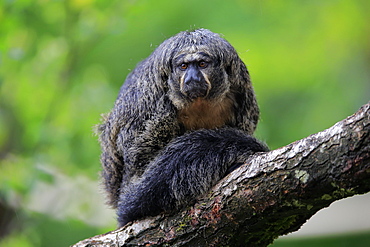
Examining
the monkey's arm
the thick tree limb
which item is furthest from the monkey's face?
the thick tree limb

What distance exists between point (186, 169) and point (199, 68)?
3.84 ft

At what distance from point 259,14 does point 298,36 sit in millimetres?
1127

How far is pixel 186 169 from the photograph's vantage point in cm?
443

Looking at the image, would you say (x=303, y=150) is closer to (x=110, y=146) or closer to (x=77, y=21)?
(x=110, y=146)

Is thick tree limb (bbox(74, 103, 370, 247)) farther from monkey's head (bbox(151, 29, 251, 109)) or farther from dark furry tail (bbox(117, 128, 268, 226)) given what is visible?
monkey's head (bbox(151, 29, 251, 109))

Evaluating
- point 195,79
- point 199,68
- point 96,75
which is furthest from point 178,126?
point 96,75

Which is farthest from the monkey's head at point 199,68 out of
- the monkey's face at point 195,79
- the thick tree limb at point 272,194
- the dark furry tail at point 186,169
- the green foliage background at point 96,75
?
the green foliage background at point 96,75

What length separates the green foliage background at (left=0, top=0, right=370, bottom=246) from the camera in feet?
28.0

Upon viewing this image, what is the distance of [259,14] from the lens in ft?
36.7

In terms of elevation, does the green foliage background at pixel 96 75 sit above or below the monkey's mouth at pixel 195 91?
above

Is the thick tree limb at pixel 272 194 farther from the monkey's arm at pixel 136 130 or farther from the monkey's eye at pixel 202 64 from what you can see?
the monkey's eye at pixel 202 64

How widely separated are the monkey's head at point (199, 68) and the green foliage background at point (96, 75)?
109 inches

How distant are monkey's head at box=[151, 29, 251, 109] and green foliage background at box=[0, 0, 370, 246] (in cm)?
276

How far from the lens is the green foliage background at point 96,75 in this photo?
855cm
